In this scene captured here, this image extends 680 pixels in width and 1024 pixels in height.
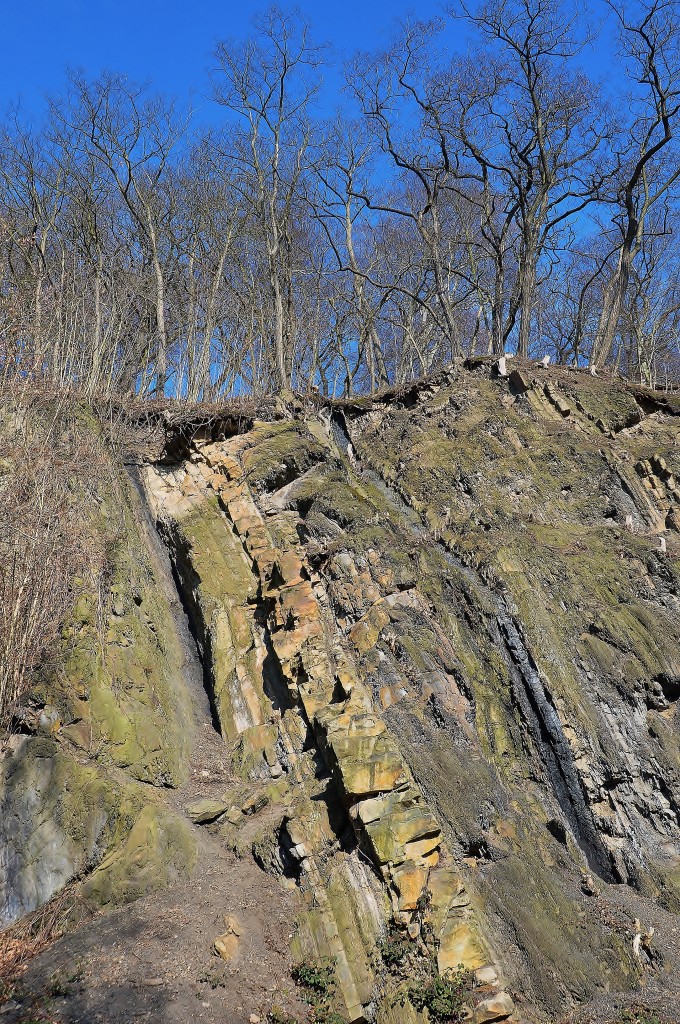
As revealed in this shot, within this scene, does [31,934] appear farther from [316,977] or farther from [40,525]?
[40,525]

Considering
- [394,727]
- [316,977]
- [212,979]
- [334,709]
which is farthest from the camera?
[334,709]

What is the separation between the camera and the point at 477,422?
14.3 m

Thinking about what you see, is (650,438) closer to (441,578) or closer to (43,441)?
(441,578)

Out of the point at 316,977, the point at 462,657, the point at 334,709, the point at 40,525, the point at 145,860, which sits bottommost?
the point at 316,977

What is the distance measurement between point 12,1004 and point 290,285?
669 inches

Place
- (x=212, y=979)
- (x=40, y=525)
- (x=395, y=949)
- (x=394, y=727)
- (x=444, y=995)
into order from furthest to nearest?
(x=40, y=525) < (x=394, y=727) < (x=212, y=979) < (x=395, y=949) < (x=444, y=995)

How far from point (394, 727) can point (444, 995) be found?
316 cm

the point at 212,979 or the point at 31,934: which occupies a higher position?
the point at 31,934

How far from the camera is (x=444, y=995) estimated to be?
647cm

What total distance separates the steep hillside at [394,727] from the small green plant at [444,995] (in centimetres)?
2

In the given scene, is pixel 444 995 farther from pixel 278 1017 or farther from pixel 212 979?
pixel 212 979

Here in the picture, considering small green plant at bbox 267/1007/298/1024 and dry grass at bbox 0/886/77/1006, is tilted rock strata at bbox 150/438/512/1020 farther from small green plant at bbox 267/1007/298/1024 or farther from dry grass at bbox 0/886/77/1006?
dry grass at bbox 0/886/77/1006

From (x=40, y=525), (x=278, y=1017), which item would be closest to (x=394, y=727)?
(x=278, y=1017)

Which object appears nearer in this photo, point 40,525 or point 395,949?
point 395,949
